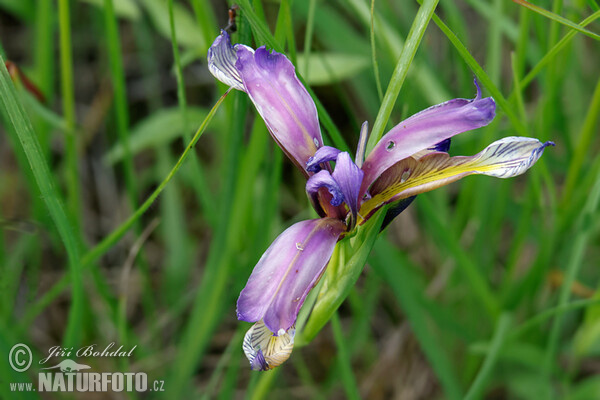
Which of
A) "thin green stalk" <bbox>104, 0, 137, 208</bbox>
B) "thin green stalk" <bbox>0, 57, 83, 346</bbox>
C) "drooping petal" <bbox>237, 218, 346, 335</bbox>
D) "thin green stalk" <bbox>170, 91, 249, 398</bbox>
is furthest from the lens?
"thin green stalk" <bbox>170, 91, 249, 398</bbox>

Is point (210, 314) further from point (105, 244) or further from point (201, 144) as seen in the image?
point (201, 144)

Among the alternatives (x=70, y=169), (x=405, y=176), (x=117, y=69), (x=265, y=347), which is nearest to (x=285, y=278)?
(x=265, y=347)

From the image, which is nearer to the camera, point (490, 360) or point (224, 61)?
point (224, 61)

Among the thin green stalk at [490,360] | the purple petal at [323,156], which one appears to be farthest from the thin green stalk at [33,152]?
the thin green stalk at [490,360]

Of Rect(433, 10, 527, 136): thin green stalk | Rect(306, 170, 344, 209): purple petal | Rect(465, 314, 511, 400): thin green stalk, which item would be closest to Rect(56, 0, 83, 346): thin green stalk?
Rect(306, 170, 344, 209): purple petal

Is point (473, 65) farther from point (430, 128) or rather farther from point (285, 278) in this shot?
point (285, 278)

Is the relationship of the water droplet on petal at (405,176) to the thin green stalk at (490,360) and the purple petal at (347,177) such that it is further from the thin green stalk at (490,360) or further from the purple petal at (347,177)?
the thin green stalk at (490,360)

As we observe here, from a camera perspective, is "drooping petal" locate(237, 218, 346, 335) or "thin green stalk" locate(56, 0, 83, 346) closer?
"drooping petal" locate(237, 218, 346, 335)

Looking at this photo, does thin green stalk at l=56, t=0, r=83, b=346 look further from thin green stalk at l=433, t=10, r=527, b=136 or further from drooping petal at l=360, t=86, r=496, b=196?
thin green stalk at l=433, t=10, r=527, b=136
